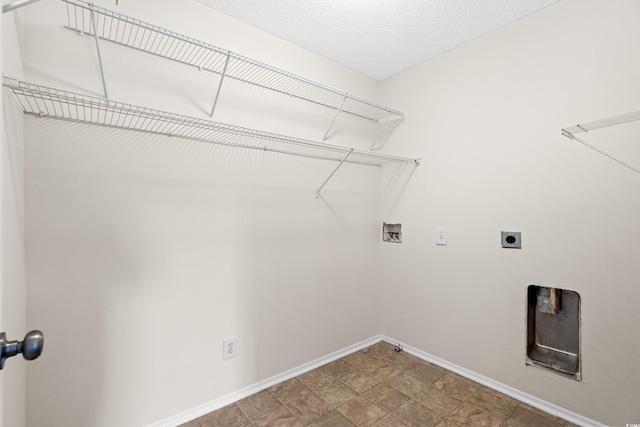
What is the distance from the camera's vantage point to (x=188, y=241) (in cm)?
167

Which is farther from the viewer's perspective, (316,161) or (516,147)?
(316,161)

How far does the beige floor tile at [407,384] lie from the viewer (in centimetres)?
→ 192

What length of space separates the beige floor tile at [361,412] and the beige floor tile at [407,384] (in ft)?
0.82

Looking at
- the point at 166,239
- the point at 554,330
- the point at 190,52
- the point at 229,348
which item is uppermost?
the point at 190,52

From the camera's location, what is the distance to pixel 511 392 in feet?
6.14

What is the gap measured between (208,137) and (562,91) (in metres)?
2.01

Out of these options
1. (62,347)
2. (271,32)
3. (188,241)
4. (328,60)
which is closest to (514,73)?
(328,60)

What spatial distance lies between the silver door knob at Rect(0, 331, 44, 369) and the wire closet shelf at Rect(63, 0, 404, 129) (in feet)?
3.58

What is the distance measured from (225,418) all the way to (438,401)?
1239mm

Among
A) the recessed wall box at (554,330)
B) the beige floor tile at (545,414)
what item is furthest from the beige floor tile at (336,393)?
the recessed wall box at (554,330)

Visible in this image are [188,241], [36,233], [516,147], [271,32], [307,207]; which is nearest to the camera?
[36,233]

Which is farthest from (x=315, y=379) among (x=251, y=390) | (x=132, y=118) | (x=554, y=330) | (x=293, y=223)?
(x=132, y=118)

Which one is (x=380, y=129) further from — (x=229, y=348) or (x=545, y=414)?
(x=545, y=414)

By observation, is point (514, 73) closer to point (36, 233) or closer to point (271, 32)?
point (271, 32)
